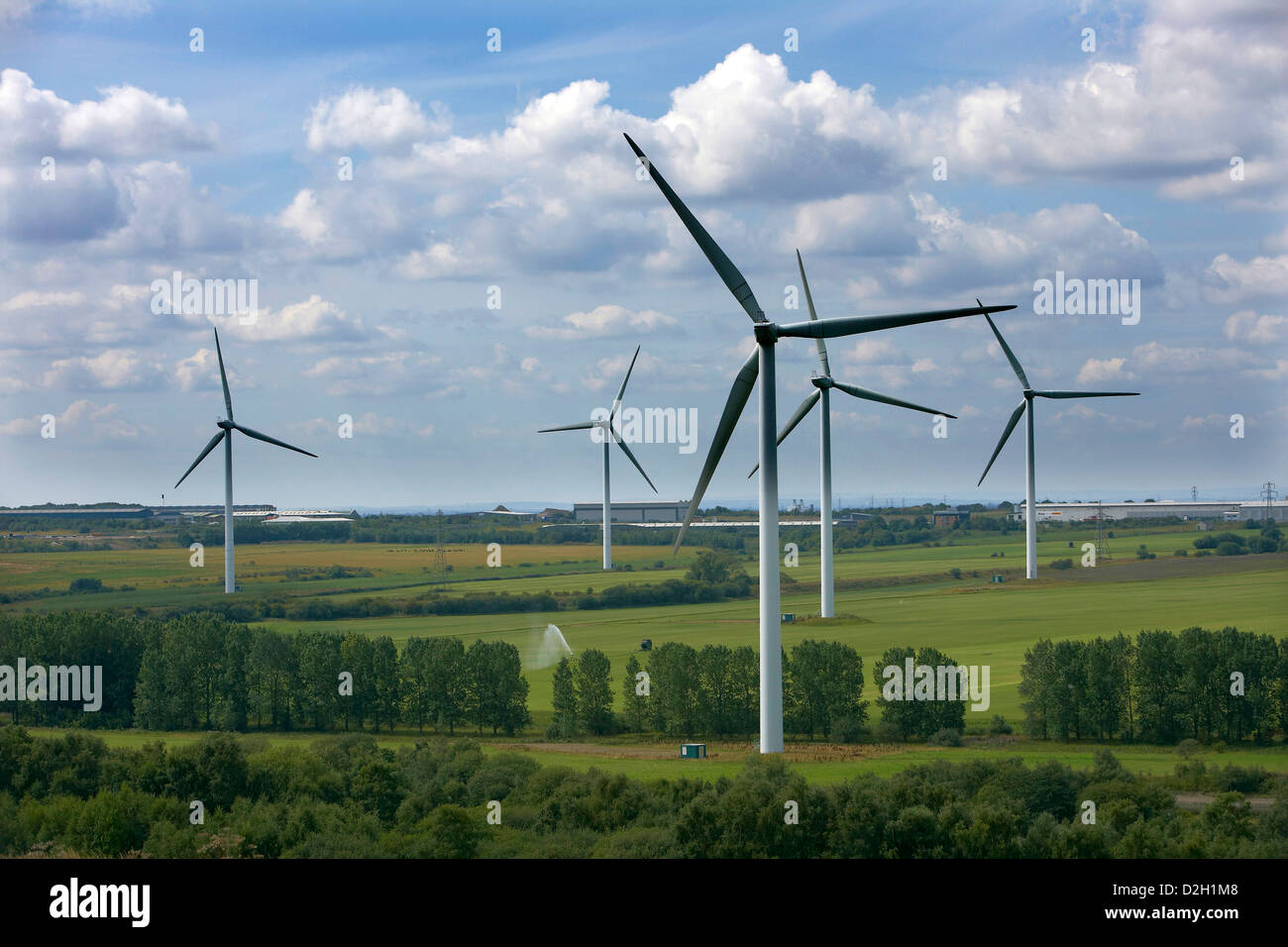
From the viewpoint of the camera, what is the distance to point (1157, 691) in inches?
3246

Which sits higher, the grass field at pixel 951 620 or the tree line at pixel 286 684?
the grass field at pixel 951 620

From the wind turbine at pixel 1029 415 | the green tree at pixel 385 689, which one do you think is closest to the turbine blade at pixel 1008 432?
the wind turbine at pixel 1029 415

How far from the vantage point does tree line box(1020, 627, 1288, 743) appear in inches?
3135

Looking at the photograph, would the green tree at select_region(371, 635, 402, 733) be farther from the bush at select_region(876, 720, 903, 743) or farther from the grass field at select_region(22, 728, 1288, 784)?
the bush at select_region(876, 720, 903, 743)

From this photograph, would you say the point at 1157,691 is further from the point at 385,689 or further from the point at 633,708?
the point at 385,689

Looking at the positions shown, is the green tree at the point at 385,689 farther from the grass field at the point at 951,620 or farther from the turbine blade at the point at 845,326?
the turbine blade at the point at 845,326

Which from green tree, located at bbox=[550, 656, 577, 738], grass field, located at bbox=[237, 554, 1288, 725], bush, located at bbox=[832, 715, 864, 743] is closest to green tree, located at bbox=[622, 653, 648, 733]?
green tree, located at bbox=[550, 656, 577, 738]

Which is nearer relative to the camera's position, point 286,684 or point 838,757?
point 838,757

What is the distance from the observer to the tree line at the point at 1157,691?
79.6m

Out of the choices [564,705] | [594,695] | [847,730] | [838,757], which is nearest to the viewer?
[838,757]

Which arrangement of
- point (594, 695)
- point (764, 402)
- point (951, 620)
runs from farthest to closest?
point (951, 620) → point (594, 695) → point (764, 402)

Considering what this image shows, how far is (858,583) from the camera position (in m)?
179

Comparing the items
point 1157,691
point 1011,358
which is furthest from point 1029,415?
point 1157,691
